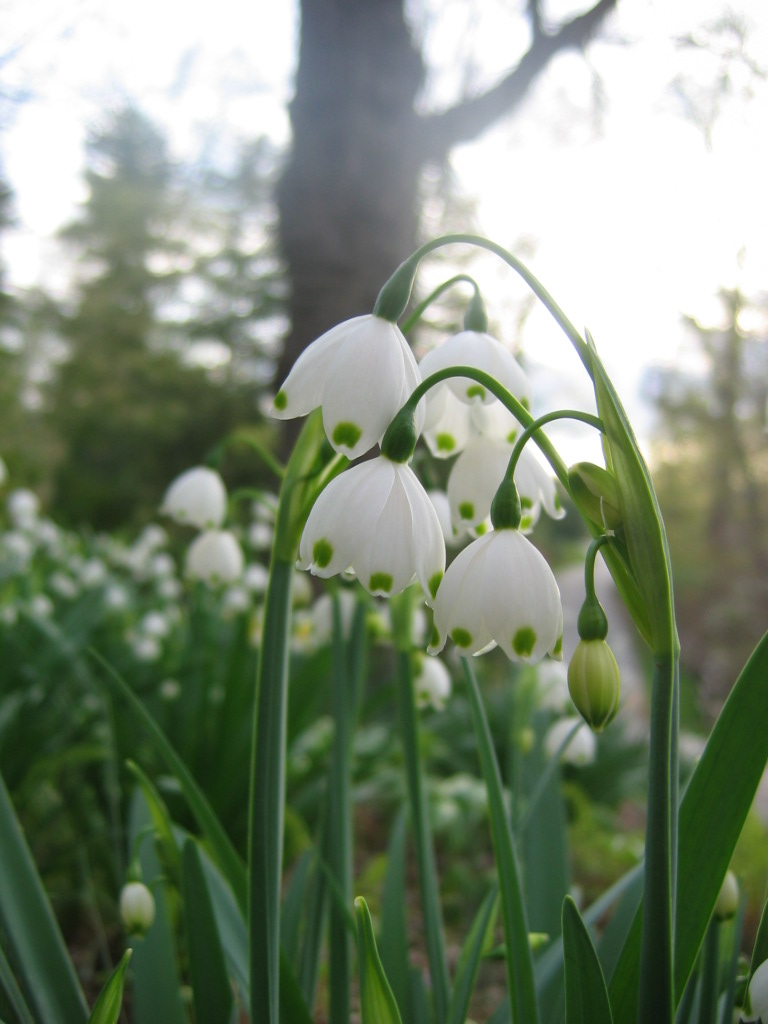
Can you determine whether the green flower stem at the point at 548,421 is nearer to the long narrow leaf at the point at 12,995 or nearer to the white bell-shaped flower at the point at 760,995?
the white bell-shaped flower at the point at 760,995

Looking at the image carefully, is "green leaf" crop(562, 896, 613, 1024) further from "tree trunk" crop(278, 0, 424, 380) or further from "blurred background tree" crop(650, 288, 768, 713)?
"blurred background tree" crop(650, 288, 768, 713)

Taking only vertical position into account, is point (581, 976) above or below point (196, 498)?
below

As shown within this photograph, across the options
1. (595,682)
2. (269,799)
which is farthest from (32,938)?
(595,682)

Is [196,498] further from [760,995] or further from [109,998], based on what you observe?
[760,995]

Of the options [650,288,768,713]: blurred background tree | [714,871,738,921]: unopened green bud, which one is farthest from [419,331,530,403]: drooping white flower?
[650,288,768,713]: blurred background tree

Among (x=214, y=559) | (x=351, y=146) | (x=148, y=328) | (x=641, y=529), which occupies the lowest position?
(x=641, y=529)

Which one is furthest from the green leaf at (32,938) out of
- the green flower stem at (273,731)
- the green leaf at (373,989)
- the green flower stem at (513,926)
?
the green flower stem at (513,926)
